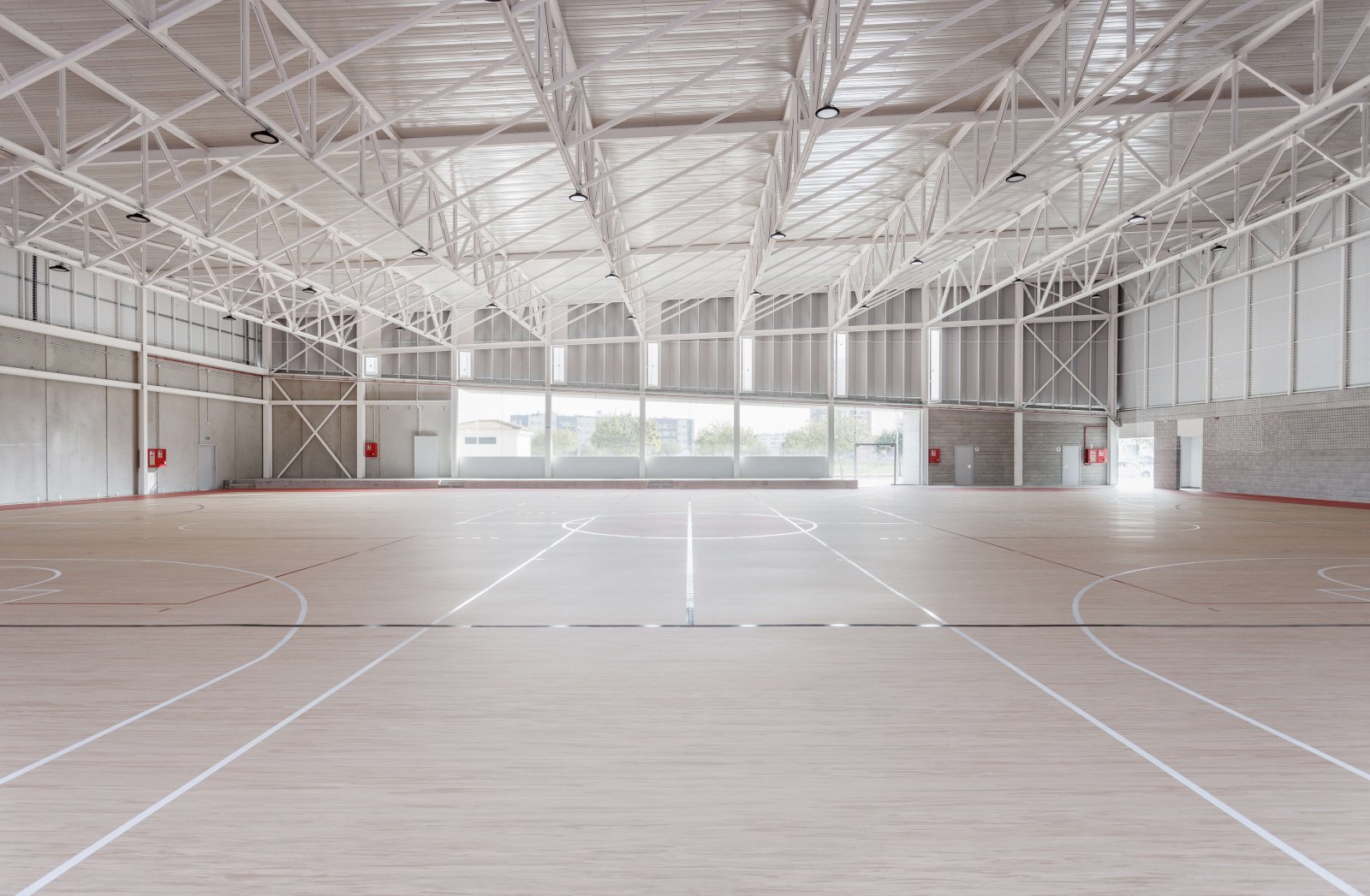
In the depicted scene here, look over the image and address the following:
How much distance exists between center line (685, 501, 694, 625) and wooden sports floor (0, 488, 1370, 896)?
21cm

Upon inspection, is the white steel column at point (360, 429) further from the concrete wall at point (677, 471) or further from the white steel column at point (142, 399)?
the concrete wall at point (677, 471)

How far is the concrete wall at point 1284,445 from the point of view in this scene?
2988 cm

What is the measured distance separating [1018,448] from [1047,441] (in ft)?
6.11

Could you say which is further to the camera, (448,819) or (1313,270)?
(1313,270)

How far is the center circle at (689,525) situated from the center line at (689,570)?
3 cm

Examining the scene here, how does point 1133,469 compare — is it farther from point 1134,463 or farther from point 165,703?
point 165,703

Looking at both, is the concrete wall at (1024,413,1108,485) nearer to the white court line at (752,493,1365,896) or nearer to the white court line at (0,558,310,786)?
the white court line at (752,493,1365,896)

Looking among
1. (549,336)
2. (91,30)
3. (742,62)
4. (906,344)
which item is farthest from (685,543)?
(906,344)

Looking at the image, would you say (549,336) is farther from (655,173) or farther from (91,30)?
(91,30)

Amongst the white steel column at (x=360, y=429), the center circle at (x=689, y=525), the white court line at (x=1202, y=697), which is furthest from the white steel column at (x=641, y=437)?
the white court line at (x=1202, y=697)

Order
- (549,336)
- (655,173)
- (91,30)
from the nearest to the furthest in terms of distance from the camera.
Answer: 1. (91,30)
2. (655,173)
3. (549,336)

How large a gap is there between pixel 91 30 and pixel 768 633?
58.6ft

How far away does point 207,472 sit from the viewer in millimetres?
39875

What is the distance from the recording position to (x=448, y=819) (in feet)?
12.3
